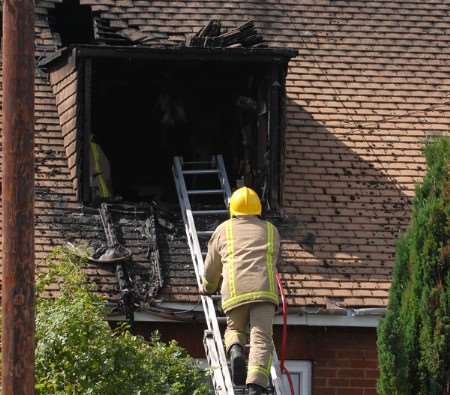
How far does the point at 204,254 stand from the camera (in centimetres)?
1349

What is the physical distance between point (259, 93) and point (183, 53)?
3.32ft

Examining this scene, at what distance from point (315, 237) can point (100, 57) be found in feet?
8.96

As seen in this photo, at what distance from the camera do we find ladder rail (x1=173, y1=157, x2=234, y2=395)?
1163cm

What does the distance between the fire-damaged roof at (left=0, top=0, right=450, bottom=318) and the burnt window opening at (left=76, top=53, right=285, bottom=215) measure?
0.32 meters

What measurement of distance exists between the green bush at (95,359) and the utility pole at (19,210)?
1.35 metres

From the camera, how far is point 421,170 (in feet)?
49.0

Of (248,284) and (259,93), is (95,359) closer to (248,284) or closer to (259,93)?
(248,284)

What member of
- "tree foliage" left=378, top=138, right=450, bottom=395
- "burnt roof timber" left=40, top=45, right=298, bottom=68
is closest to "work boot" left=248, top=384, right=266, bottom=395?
"tree foliage" left=378, top=138, right=450, bottom=395

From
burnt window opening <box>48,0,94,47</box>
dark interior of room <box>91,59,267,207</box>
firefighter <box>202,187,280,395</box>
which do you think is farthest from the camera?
burnt window opening <box>48,0,94,47</box>

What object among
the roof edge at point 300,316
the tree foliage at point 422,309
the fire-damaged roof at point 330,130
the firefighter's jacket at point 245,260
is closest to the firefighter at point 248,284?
the firefighter's jacket at point 245,260

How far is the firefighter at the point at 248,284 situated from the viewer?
36.5 feet

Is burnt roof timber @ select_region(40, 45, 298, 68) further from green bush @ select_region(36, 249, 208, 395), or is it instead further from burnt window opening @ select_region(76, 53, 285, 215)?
green bush @ select_region(36, 249, 208, 395)

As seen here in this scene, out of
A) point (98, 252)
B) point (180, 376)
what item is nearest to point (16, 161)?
point (180, 376)

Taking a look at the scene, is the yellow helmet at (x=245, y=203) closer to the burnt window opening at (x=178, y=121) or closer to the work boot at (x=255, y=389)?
the work boot at (x=255, y=389)
